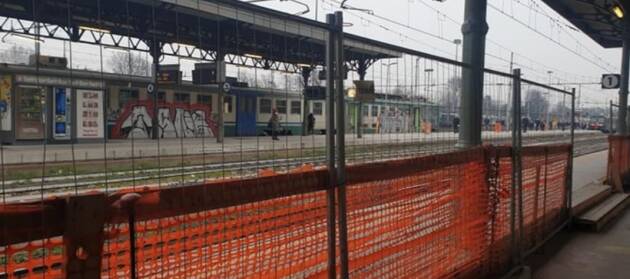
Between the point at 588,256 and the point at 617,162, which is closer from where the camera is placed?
the point at 588,256

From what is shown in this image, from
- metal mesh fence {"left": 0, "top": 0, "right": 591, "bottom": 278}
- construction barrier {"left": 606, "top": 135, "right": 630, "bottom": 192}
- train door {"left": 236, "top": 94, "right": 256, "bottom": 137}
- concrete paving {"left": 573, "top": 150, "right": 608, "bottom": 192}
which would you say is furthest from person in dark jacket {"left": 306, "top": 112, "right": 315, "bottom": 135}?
concrete paving {"left": 573, "top": 150, "right": 608, "bottom": 192}

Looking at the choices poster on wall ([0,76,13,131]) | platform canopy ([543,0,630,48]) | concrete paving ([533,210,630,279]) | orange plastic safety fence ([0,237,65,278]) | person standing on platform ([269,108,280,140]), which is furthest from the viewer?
platform canopy ([543,0,630,48])

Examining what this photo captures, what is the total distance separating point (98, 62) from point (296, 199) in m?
1.11

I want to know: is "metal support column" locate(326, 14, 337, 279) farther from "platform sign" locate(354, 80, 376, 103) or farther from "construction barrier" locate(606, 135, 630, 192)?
"construction barrier" locate(606, 135, 630, 192)

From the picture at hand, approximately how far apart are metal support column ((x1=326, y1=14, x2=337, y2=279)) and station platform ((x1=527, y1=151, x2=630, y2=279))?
308 cm

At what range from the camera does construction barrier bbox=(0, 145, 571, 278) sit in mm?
1696

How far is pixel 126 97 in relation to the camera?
245 centimetres

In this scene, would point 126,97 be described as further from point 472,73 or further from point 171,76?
point 472,73

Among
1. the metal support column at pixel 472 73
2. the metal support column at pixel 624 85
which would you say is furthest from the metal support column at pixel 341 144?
the metal support column at pixel 624 85

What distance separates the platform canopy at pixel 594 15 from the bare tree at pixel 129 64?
10.1 metres

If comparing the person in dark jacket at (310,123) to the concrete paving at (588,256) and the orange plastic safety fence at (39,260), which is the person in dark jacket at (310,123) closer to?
the orange plastic safety fence at (39,260)

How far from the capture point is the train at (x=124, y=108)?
218 centimetres

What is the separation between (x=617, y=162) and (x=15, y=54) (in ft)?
36.1

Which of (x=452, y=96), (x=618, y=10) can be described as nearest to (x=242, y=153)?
(x=452, y=96)
